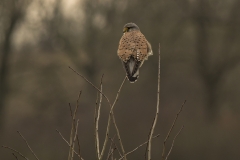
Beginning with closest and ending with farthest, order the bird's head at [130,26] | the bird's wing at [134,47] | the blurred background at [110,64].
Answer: the bird's head at [130,26] → the bird's wing at [134,47] → the blurred background at [110,64]

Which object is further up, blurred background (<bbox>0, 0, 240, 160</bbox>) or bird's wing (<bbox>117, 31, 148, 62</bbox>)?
blurred background (<bbox>0, 0, 240, 160</bbox>)

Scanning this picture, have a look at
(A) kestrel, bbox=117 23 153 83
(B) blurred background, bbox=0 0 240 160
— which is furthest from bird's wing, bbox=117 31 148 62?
(B) blurred background, bbox=0 0 240 160

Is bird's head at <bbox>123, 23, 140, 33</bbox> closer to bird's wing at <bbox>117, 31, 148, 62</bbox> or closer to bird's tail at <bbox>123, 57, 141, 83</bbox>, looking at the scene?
bird's wing at <bbox>117, 31, 148, 62</bbox>

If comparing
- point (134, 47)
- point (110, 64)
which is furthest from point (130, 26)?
point (110, 64)

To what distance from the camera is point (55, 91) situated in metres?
14.8

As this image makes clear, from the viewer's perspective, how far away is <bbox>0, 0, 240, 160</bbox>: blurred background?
537 inches

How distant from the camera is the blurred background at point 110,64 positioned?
1365 centimetres

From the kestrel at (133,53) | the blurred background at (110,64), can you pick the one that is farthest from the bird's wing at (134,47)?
the blurred background at (110,64)

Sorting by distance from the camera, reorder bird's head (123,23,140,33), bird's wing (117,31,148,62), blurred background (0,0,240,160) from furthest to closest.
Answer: blurred background (0,0,240,160) → bird's wing (117,31,148,62) → bird's head (123,23,140,33)

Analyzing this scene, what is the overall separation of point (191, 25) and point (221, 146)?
4.56m

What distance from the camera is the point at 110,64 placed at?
14.7m

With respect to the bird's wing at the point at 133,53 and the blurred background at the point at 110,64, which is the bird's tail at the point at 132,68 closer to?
the bird's wing at the point at 133,53

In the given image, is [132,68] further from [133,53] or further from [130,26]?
[130,26]

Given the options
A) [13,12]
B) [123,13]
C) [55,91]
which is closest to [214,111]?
[123,13]
